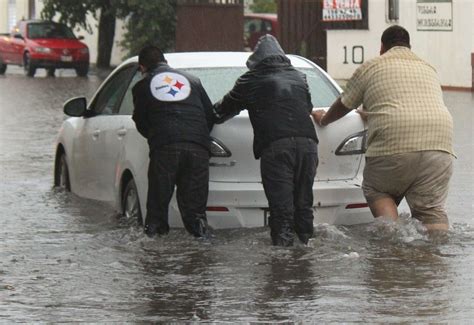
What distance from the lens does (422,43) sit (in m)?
33.6

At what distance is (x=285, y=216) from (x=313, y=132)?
0.61m

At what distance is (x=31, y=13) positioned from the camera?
61.3 meters

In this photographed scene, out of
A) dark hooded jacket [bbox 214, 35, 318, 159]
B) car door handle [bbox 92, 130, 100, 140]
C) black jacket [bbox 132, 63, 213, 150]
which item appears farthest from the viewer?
car door handle [bbox 92, 130, 100, 140]

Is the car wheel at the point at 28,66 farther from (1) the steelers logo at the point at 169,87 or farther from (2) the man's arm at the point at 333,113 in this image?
(2) the man's arm at the point at 333,113

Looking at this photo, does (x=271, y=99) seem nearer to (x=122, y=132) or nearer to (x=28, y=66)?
(x=122, y=132)

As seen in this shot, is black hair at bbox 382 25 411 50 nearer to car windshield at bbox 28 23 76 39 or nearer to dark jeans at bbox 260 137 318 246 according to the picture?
dark jeans at bbox 260 137 318 246

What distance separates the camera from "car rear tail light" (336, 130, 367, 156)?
10.5 metres

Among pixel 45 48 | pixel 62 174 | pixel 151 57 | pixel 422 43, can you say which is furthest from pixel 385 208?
pixel 45 48

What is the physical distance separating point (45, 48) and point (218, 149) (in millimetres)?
33814

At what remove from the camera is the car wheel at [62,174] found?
44.4ft

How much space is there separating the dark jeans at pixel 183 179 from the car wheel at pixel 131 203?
63 cm

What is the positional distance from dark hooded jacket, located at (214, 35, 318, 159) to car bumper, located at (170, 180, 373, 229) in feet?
1.30

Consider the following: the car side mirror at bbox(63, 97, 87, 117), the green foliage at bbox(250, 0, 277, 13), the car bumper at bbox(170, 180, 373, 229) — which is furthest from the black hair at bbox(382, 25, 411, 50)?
the green foliage at bbox(250, 0, 277, 13)

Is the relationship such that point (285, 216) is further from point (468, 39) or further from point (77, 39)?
point (77, 39)
